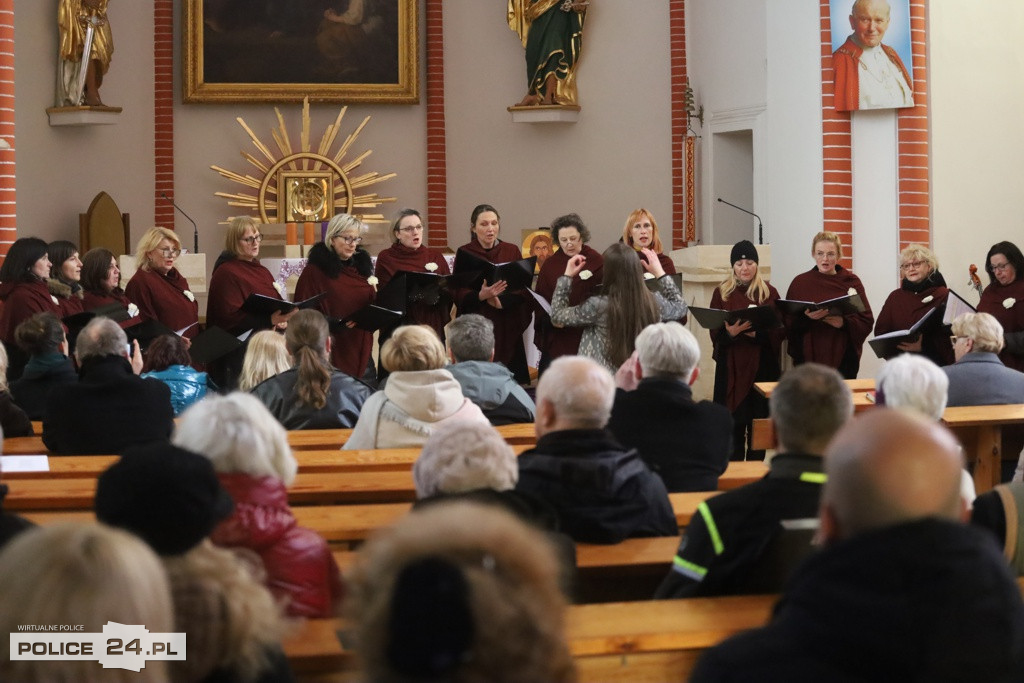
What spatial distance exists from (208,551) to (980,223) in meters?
9.17

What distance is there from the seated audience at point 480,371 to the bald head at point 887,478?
398 centimetres

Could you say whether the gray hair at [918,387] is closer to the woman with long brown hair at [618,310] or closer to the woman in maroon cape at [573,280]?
the woman with long brown hair at [618,310]

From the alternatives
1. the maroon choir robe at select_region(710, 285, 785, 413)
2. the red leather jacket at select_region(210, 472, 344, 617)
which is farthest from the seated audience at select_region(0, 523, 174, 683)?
the maroon choir robe at select_region(710, 285, 785, 413)

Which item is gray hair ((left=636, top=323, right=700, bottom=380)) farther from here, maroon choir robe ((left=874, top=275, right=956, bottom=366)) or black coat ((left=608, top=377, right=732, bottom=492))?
maroon choir robe ((left=874, top=275, right=956, bottom=366))

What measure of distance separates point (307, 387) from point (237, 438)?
2924mm

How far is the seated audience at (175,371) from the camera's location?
6277mm

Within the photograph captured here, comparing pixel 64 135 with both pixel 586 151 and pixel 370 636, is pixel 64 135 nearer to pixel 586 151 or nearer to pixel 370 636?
pixel 586 151

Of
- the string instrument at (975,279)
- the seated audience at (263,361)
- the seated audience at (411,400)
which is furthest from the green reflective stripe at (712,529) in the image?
the string instrument at (975,279)

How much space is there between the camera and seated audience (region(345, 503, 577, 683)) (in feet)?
5.01

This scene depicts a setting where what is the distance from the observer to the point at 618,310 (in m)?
7.34

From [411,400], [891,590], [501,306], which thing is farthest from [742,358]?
[891,590]

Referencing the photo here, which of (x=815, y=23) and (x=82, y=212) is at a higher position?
(x=815, y=23)

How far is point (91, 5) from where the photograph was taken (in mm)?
12797

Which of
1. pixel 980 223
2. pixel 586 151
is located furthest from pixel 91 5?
pixel 980 223
